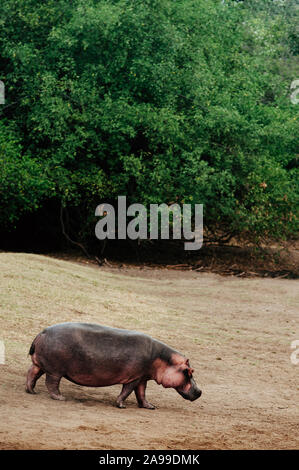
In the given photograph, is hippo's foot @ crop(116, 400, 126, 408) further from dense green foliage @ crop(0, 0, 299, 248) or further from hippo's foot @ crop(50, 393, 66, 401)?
dense green foliage @ crop(0, 0, 299, 248)

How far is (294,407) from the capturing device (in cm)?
737

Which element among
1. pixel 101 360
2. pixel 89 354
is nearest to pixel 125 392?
pixel 101 360

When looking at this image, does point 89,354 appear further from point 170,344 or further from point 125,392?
point 170,344

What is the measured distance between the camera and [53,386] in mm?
6352

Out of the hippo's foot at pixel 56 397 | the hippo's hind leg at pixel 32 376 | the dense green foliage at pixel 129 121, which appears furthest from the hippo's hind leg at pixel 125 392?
the dense green foliage at pixel 129 121

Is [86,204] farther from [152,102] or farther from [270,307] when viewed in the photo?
[270,307]

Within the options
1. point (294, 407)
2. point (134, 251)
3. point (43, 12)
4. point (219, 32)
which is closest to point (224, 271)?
point (134, 251)

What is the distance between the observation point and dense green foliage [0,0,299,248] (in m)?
18.6

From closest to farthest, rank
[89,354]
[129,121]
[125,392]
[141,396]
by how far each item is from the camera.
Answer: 1. [89,354]
2. [125,392]
3. [141,396]
4. [129,121]

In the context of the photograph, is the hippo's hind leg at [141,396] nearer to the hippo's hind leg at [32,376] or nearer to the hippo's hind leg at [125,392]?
the hippo's hind leg at [125,392]

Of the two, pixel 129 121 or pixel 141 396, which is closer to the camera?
pixel 141 396

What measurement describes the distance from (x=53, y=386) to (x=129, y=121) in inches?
518

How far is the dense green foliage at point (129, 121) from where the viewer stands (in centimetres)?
1861

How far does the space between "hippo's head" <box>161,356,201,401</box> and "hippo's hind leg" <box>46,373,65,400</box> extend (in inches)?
36.1
